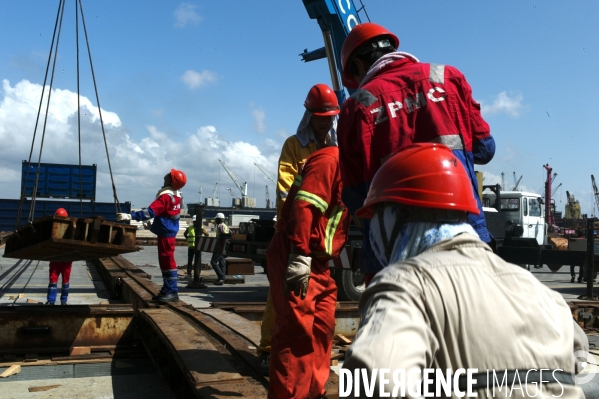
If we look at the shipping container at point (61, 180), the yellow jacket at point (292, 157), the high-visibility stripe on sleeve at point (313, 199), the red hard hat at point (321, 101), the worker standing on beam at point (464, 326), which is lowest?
the worker standing on beam at point (464, 326)

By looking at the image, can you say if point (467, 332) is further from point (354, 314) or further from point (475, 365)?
point (354, 314)

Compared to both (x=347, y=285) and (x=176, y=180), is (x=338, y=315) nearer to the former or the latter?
(x=347, y=285)

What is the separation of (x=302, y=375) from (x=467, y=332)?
1986mm

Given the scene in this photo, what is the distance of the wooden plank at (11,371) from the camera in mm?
4823

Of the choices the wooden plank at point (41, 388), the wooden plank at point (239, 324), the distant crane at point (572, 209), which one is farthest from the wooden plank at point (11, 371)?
the distant crane at point (572, 209)

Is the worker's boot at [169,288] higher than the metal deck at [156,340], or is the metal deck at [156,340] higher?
the worker's boot at [169,288]

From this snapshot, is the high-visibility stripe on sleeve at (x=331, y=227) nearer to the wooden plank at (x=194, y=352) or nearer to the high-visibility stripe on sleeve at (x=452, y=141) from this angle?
the wooden plank at (x=194, y=352)

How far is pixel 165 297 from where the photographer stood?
21.4 ft

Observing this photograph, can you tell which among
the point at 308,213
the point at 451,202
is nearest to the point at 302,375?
the point at 308,213

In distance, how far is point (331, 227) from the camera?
324 centimetres

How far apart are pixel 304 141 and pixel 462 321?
8.85 ft

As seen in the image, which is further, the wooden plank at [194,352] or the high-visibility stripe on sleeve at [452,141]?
the wooden plank at [194,352]

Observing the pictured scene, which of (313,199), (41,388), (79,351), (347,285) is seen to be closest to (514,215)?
(347,285)
